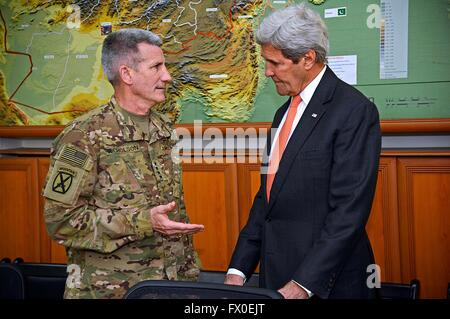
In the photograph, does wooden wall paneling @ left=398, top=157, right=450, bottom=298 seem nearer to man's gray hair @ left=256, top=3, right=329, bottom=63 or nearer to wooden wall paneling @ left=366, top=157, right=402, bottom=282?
wooden wall paneling @ left=366, top=157, right=402, bottom=282

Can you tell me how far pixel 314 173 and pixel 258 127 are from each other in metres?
1.61

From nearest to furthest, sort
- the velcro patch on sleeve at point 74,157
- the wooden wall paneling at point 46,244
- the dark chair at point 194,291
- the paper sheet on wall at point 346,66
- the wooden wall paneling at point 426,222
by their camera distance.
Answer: the dark chair at point 194,291 < the velcro patch on sleeve at point 74,157 < the wooden wall paneling at point 426,222 < the paper sheet on wall at point 346,66 < the wooden wall paneling at point 46,244

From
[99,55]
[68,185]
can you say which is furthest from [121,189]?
[99,55]

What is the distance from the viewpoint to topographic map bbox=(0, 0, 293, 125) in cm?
352

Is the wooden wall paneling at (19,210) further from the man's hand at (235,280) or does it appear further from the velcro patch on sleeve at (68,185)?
the man's hand at (235,280)

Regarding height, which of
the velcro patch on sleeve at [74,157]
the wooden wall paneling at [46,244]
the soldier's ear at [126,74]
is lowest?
the wooden wall paneling at [46,244]

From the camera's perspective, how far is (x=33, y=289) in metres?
3.51

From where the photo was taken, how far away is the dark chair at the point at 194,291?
55.5 inches

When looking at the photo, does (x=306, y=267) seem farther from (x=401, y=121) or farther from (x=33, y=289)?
(x=33, y=289)

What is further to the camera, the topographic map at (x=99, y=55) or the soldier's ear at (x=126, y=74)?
the topographic map at (x=99, y=55)

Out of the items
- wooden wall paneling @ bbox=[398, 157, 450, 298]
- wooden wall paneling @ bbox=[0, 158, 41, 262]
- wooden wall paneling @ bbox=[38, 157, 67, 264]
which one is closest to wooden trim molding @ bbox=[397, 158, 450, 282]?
wooden wall paneling @ bbox=[398, 157, 450, 298]

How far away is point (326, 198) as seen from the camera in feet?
6.18

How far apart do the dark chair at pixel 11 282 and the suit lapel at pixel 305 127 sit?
2.06m

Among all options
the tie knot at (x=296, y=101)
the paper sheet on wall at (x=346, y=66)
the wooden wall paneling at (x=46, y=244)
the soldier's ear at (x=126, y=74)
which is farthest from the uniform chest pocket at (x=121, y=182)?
the wooden wall paneling at (x=46, y=244)
